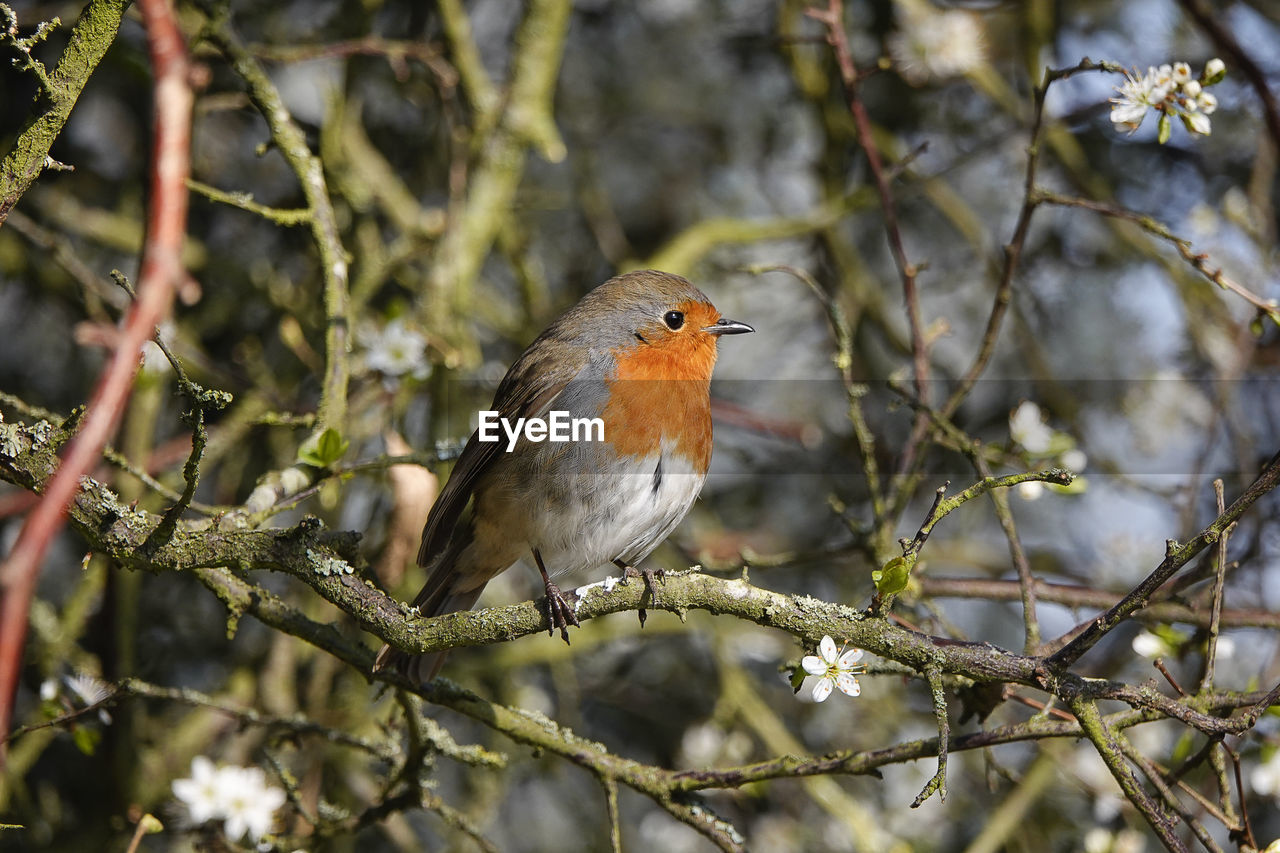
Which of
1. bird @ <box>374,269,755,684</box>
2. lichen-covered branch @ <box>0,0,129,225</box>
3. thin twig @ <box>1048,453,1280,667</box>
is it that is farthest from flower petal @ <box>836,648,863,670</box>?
lichen-covered branch @ <box>0,0,129,225</box>

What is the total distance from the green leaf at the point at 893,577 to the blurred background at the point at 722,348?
4.18 feet

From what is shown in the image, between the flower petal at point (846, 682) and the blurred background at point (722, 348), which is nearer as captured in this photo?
the flower petal at point (846, 682)

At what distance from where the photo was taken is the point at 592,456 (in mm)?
2732

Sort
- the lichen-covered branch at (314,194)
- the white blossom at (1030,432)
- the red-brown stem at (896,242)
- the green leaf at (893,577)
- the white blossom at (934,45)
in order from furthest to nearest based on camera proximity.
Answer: the white blossom at (934,45), the red-brown stem at (896,242), the white blossom at (1030,432), the lichen-covered branch at (314,194), the green leaf at (893,577)

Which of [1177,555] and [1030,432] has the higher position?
[1030,432]

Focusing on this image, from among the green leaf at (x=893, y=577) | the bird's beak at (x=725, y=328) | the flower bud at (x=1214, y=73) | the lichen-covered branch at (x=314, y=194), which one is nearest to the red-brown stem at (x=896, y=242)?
the bird's beak at (x=725, y=328)

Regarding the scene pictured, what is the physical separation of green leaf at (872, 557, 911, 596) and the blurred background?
127cm

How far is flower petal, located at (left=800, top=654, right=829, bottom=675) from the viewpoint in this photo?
Result: 1949 millimetres

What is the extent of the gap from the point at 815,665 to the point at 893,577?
0.21m

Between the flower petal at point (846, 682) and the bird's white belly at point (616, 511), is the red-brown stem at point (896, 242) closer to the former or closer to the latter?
the bird's white belly at point (616, 511)

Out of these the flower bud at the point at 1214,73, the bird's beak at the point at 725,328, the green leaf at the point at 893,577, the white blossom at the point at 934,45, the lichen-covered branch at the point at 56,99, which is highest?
the white blossom at the point at 934,45

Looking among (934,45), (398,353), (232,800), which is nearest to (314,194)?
(398,353)

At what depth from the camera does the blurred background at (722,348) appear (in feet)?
12.1

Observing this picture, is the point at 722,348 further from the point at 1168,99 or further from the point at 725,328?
the point at 1168,99
